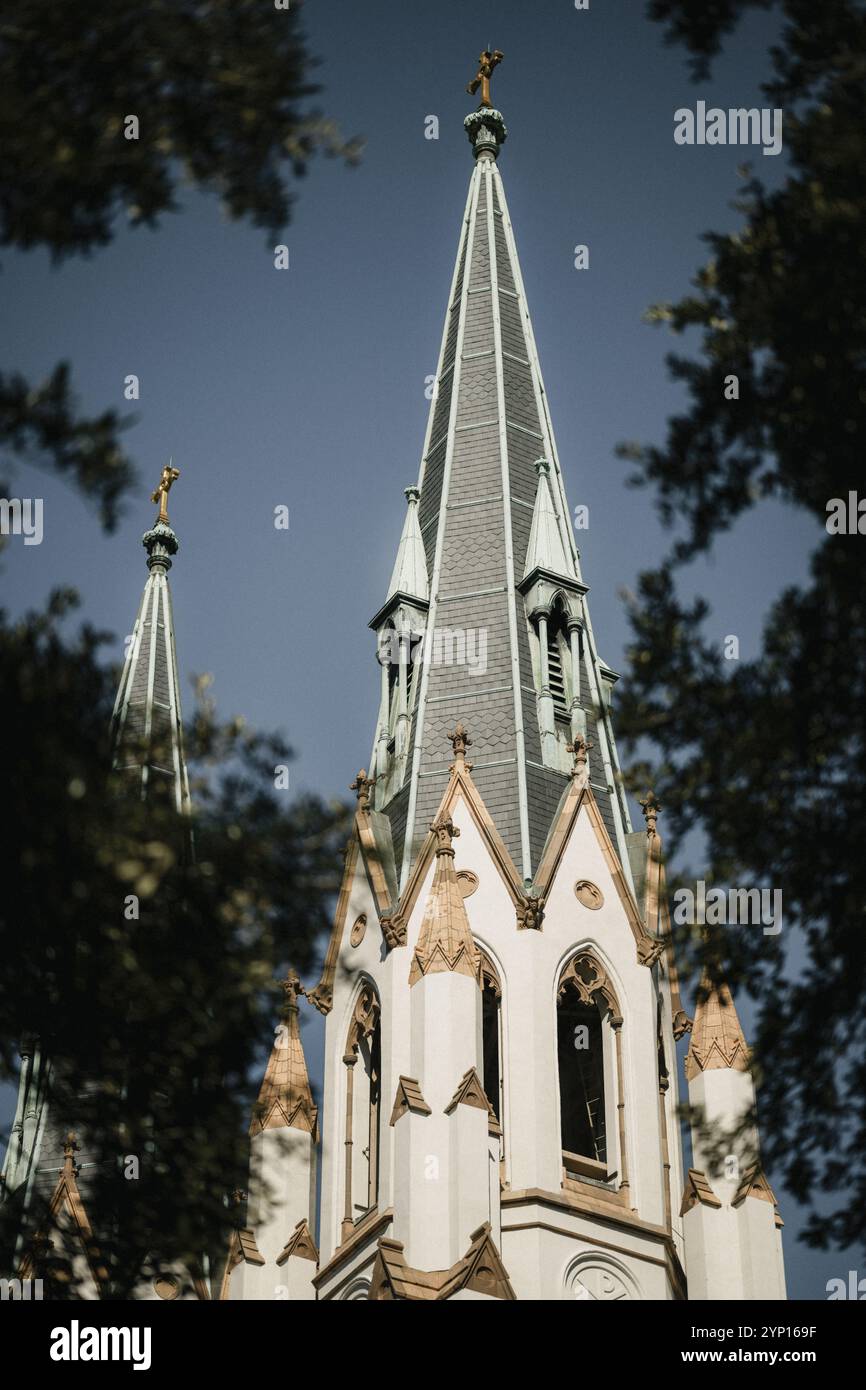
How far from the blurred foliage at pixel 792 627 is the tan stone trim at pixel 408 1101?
1372 cm

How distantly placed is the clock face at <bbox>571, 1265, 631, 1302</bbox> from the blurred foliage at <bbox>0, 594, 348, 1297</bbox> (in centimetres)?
1501

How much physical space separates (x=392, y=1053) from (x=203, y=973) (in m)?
16.5

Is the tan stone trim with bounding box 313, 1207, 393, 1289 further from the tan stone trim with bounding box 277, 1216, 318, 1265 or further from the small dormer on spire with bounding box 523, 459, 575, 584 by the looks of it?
the small dormer on spire with bounding box 523, 459, 575, 584

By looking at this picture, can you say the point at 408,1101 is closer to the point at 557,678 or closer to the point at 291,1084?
the point at 291,1084

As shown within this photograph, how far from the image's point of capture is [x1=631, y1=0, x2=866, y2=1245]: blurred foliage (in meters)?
15.5

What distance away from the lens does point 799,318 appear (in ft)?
51.5

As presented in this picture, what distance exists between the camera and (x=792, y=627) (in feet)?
53.0

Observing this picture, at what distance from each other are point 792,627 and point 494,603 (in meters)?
22.2

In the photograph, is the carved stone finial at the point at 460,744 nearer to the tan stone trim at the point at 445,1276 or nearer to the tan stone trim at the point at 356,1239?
the tan stone trim at the point at 356,1239

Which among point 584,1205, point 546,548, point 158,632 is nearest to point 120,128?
point 584,1205

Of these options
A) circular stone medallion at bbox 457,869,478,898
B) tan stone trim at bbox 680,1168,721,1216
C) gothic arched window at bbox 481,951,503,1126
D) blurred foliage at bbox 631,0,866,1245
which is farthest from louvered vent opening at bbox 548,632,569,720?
blurred foliage at bbox 631,0,866,1245

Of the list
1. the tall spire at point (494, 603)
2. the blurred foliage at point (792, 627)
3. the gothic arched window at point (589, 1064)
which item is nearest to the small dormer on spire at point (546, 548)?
the tall spire at point (494, 603)

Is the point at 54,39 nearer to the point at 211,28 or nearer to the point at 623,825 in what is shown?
the point at 211,28
